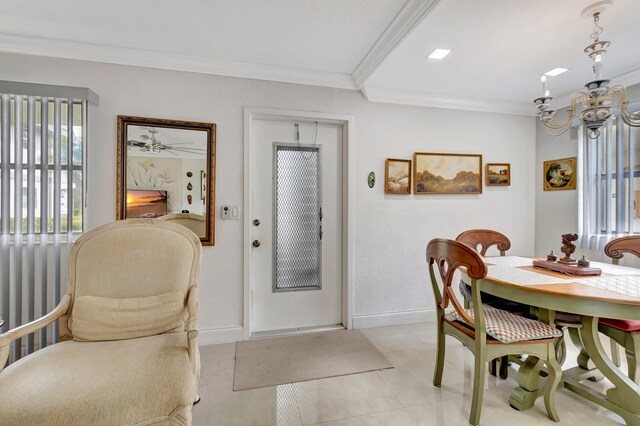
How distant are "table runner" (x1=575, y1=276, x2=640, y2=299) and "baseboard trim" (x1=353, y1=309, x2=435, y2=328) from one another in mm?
1634

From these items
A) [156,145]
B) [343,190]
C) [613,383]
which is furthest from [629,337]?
[156,145]

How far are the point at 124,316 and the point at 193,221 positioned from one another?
112 cm

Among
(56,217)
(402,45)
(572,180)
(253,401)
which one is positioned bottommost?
(253,401)

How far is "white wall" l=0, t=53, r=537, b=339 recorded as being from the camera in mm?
2363

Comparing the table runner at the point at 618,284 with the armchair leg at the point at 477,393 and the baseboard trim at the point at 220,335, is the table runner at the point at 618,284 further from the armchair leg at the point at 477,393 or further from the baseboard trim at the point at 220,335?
the baseboard trim at the point at 220,335

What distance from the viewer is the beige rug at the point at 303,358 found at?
6.89 feet

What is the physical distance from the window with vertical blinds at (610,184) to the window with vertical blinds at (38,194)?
463 cm

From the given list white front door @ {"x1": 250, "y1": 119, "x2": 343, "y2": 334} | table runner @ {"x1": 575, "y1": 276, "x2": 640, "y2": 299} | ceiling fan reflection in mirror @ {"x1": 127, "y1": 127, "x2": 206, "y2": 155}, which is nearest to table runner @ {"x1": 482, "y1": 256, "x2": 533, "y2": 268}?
table runner @ {"x1": 575, "y1": 276, "x2": 640, "y2": 299}

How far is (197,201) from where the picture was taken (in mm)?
2541

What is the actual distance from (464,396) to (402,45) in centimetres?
249

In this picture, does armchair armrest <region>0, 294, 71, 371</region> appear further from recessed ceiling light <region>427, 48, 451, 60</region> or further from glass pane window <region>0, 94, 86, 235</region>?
recessed ceiling light <region>427, 48, 451, 60</region>

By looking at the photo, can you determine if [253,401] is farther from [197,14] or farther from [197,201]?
[197,14]

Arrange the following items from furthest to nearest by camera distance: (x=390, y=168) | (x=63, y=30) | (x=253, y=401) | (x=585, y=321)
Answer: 1. (x=390, y=168)
2. (x=63, y=30)
3. (x=253, y=401)
4. (x=585, y=321)

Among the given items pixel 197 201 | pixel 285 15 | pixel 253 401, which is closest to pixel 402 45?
pixel 285 15
